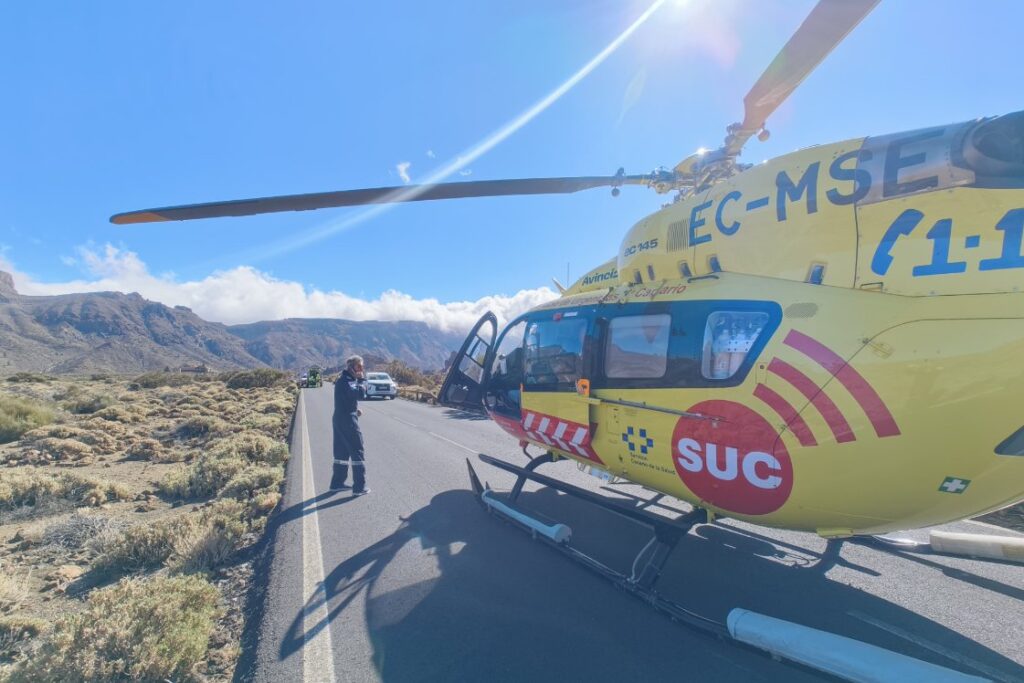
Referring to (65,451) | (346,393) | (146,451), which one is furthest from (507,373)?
(65,451)

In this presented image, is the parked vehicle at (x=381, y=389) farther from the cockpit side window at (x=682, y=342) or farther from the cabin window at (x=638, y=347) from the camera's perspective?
the cabin window at (x=638, y=347)

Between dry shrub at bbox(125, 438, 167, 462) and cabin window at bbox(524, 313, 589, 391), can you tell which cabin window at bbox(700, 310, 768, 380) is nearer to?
cabin window at bbox(524, 313, 589, 391)

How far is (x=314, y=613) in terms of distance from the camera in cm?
377

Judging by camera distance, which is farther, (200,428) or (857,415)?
(200,428)

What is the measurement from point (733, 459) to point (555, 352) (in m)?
2.22

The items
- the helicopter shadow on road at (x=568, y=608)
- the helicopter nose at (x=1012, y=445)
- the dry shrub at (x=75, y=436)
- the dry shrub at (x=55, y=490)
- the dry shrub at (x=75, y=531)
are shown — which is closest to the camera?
the helicopter nose at (x=1012, y=445)

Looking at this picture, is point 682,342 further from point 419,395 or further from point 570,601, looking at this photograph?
point 419,395

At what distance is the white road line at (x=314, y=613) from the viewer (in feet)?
10.2

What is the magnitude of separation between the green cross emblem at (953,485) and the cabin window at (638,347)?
187 centimetres

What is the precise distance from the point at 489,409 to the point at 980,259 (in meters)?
5.24

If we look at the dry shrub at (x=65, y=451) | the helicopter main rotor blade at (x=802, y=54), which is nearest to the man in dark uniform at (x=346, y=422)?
the helicopter main rotor blade at (x=802, y=54)

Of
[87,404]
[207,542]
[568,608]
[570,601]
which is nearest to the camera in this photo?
[568,608]

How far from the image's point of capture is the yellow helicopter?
2.68 metres

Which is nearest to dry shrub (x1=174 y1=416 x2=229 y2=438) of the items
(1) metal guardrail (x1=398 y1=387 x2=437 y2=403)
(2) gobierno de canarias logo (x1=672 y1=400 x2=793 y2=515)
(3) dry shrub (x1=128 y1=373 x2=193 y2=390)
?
(1) metal guardrail (x1=398 y1=387 x2=437 y2=403)
